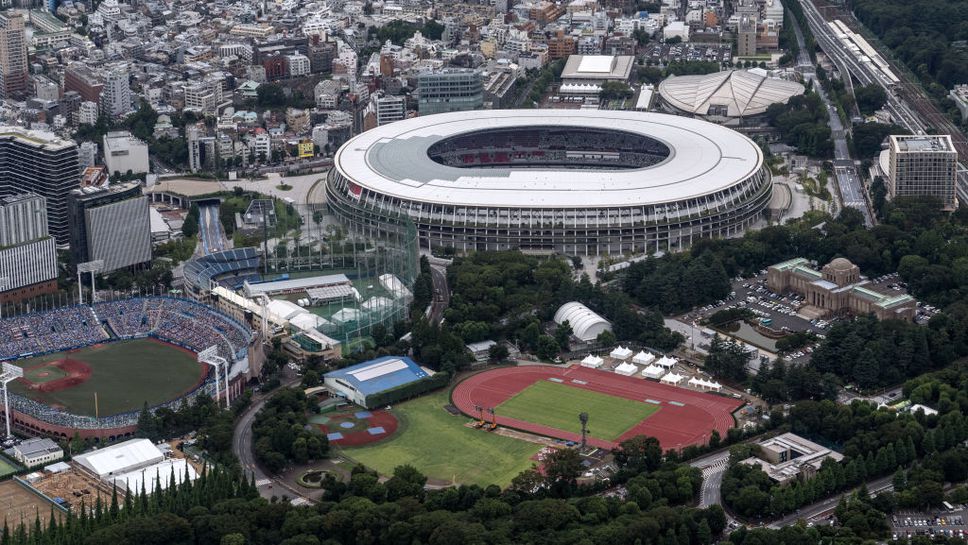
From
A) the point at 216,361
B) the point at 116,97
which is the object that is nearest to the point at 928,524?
the point at 216,361

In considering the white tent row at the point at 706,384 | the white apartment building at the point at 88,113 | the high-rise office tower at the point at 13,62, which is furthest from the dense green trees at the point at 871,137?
the high-rise office tower at the point at 13,62

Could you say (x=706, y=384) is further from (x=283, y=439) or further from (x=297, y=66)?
(x=297, y=66)

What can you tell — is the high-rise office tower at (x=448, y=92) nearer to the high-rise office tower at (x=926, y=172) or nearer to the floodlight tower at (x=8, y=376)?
the high-rise office tower at (x=926, y=172)

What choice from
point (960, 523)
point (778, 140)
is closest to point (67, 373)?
point (960, 523)

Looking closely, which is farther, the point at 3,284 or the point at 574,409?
the point at 3,284

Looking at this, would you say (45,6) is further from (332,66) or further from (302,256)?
(302,256)

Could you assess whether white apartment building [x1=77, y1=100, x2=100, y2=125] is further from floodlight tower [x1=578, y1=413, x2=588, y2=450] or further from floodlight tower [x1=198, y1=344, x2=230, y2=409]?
floodlight tower [x1=578, y1=413, x2=588, y2=450]
